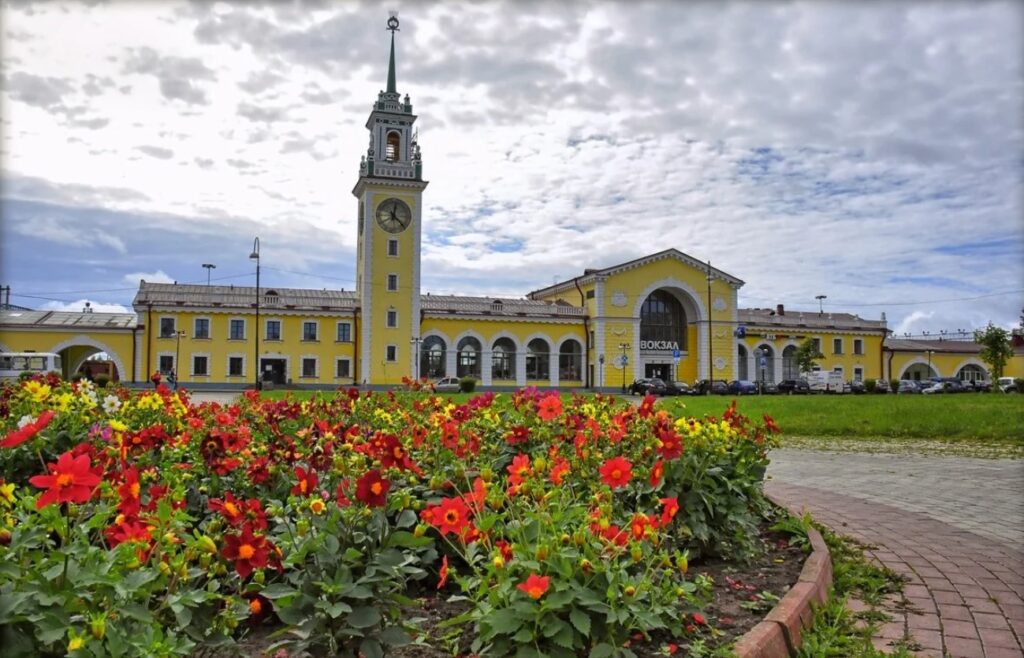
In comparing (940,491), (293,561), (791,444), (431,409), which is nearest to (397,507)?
(293,561)

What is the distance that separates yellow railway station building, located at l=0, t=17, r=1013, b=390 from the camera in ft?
133

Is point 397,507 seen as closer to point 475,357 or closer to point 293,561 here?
point 293,561

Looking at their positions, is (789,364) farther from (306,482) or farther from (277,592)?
(277,592)

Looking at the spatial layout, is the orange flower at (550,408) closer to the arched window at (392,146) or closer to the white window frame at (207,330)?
the white window frame at (207,330)

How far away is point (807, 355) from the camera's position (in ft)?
171

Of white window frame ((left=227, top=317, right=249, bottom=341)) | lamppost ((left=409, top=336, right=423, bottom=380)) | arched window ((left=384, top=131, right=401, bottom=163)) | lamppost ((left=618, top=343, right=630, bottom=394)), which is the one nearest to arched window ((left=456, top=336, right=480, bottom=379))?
lamppost ((left=409, top=336, right=423, bottom=380))

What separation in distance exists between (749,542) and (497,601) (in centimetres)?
218

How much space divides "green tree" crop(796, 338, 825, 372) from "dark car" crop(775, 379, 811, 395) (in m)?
6.34

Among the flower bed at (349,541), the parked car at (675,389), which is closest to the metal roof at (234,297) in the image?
the parked car at (675,389)

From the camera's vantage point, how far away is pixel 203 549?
83.4 inches

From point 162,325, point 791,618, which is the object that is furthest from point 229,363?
point 791,618

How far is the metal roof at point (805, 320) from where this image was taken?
2111 inches

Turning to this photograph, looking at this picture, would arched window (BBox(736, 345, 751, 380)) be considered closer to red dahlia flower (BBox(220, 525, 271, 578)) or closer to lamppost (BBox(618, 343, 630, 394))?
lamppost (BBox(618, 343, 630, 394))

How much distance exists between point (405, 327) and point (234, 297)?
33.8 ft
